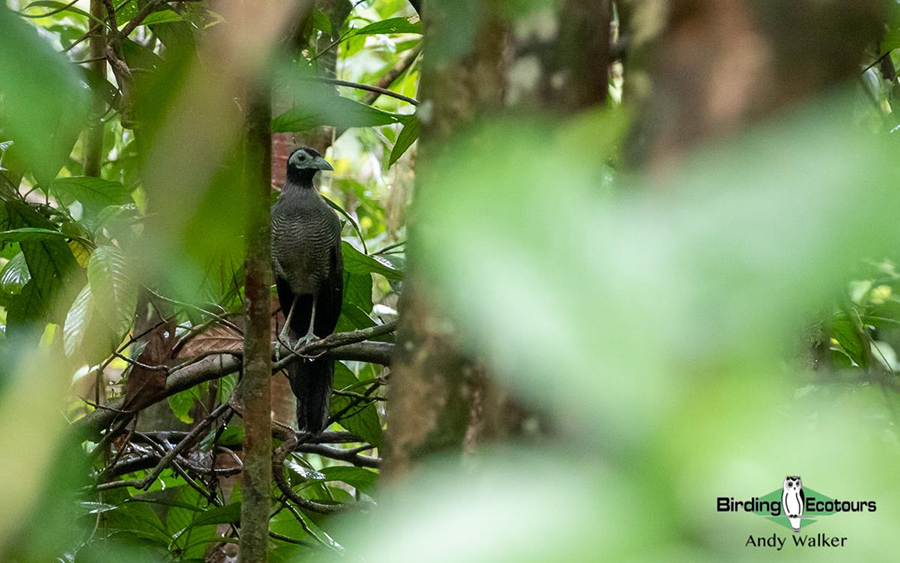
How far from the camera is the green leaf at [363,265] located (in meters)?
2.06

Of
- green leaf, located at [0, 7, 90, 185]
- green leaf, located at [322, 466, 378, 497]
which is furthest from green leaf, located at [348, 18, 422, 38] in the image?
green leaf, located at [0, 7, 90, 185]

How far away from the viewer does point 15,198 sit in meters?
1.91

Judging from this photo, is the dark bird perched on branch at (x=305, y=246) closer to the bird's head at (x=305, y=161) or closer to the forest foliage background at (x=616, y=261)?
the bird's head at (x=305, y=161)

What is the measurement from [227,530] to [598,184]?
2.63 meters

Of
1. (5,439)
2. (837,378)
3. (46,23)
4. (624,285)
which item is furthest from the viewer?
(46,23)

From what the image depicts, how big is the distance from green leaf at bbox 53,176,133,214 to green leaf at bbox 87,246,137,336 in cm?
46

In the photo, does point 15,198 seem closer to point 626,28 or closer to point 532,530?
point 626,28

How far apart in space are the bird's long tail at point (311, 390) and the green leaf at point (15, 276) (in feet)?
3.06

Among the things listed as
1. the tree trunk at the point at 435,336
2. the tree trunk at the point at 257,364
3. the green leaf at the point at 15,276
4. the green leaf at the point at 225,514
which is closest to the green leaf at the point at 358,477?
the green leaf at the point at 225,514

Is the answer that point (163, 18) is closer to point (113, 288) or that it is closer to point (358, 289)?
point (113, 288)

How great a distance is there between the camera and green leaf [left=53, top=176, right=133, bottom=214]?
1.92 metres

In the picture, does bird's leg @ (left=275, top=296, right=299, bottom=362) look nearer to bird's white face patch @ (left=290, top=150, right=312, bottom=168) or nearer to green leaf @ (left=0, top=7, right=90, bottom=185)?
bird's white face patch @ (left=290, top=150, right=312, bottom=168)

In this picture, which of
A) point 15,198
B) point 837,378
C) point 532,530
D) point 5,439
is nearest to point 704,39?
point 532,530

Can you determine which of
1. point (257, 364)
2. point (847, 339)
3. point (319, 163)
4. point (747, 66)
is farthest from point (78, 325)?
point (319, 163)
